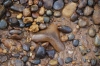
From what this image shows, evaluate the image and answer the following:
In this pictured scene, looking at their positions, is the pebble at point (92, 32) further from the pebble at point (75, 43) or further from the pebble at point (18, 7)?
the pebble at point (18, 7)

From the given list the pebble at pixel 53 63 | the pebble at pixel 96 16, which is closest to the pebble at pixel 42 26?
the pebble at pixel 53 63

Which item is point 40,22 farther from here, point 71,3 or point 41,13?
point 71,3

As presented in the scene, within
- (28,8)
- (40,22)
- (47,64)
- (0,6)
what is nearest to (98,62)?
(47,64)

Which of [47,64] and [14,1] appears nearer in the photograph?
[47,64]

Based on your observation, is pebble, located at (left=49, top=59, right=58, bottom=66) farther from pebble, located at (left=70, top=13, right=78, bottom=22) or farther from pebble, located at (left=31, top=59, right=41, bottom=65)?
pebble, located at (left=70, top=13, right=78, bottom=22)

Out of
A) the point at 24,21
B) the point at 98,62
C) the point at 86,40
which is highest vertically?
the point at 24,21

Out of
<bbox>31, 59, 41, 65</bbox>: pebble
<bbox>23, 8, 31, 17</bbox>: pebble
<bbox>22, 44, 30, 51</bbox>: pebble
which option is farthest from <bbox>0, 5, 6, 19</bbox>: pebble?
<bbox>31, 59, 41, 65</bbox>: pebble

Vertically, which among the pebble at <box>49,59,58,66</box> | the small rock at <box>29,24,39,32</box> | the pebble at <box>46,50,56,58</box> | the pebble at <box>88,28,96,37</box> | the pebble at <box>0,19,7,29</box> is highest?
the pebble at <box>0,19,7,29</box>

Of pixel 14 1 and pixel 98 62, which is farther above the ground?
pixel 14 1

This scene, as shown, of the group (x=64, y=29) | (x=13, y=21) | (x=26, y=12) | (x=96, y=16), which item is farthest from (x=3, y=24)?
(x=96, y=16)
